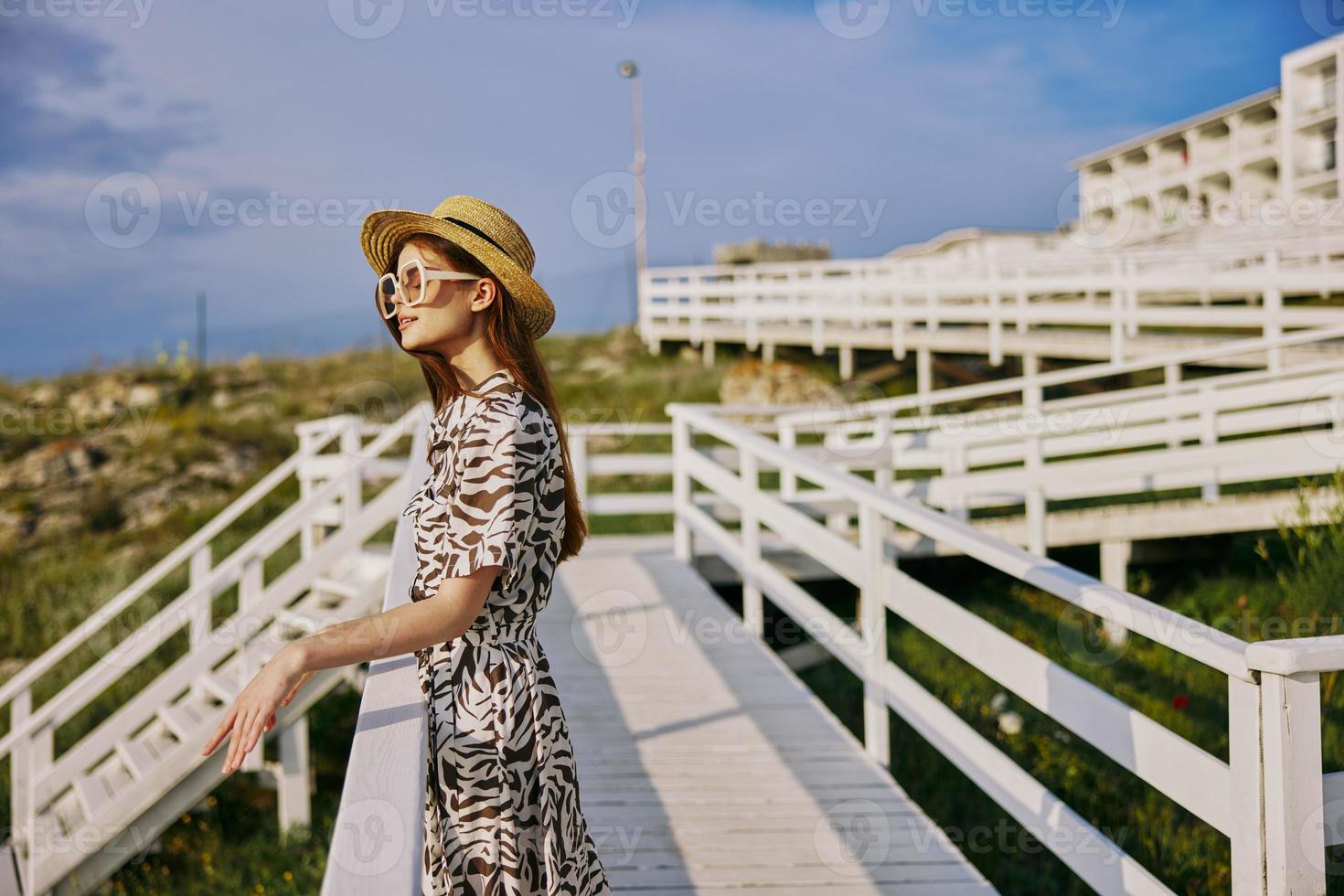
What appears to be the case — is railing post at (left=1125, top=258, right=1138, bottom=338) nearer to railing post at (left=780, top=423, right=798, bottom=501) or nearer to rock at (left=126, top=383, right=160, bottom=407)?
railing post at (left=780, top=423, right=798, bottom=501)

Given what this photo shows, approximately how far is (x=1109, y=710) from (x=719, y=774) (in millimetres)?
2096

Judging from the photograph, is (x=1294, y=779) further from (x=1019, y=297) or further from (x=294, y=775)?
(x=1019, y=297)

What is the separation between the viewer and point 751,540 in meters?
7.04

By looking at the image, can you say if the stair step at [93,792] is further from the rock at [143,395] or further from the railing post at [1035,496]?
the rock at [143,395]

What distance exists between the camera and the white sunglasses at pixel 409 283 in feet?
6.74

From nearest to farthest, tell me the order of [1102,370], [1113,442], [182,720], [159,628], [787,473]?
1. [159,628]
2. [182,720]
3. [787,473]
4. [1113,442]
5. [1102,370]

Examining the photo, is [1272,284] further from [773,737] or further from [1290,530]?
[773,737]

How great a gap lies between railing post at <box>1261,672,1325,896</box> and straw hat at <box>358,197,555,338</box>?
5.16 ft

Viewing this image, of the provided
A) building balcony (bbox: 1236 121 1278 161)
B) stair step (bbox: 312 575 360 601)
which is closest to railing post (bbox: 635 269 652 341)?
stair step (bbox: 312 575 360 601)

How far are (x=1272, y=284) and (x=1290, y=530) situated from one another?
17.5ft

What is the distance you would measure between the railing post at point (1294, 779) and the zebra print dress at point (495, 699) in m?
1.36

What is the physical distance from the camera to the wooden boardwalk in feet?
12.2

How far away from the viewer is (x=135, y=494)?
16.4m

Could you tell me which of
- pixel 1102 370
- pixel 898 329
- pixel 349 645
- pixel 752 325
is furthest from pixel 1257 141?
pixel 349 645
